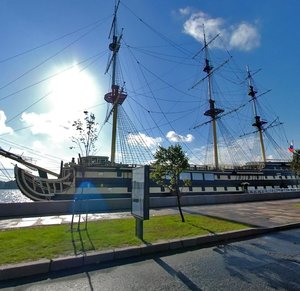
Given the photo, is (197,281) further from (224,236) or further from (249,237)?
(249,237)

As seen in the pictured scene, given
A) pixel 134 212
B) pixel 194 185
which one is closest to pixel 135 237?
pixel 134 212

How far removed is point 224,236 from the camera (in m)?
8.54

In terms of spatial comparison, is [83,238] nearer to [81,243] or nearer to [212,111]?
[81,243]

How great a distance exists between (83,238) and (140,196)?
78.6 inches

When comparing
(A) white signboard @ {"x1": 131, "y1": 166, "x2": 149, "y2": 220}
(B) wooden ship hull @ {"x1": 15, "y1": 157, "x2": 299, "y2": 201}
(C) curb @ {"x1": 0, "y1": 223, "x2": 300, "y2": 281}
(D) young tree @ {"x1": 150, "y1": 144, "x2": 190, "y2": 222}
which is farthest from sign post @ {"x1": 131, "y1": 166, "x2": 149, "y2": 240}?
(B) wooden ship hull @ {"x1": 15, "y1": 157, "x2": 299, "y2": 201}

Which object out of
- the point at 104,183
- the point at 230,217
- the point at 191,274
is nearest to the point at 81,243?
the point at 191,274

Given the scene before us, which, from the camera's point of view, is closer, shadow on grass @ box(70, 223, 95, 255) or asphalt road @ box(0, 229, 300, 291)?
asphalt road @ box(0, 229, 300, 291)

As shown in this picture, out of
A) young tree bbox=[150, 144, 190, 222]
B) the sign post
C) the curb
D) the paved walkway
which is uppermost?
young tree bbox=[150, 144, 190, 222]

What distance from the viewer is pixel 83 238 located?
773 centimetres

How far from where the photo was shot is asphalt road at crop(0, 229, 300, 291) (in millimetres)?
4723

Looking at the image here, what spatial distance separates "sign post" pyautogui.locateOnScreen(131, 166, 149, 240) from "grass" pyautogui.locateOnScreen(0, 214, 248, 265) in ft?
1.45

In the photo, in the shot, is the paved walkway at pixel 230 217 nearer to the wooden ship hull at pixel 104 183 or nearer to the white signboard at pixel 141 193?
the white signboard at pixel 141 193

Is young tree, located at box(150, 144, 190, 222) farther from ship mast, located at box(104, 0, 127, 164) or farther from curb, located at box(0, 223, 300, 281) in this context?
ship mast, located at box(104, 0, 127, 164)

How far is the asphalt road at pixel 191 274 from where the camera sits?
4723mm
